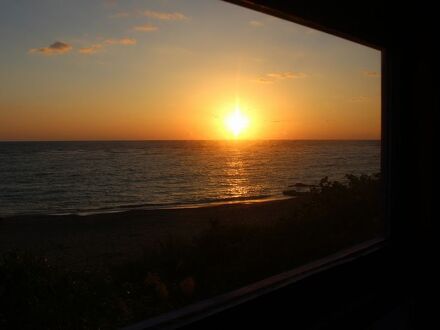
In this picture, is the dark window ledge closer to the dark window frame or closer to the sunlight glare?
the dark window frame

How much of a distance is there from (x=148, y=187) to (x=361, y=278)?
16.3 meters

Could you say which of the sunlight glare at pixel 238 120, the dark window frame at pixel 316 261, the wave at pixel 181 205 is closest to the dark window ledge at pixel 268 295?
the dark window frame at pixel 316 261

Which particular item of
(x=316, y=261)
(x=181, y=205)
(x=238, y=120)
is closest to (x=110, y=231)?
(x=181, y=205)

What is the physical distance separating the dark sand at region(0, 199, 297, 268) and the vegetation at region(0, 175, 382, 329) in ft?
2.60

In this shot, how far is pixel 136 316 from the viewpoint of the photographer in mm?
3037

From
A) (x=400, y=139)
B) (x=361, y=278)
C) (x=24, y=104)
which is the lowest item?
(x=361, y=278)

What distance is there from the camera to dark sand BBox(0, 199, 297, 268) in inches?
234

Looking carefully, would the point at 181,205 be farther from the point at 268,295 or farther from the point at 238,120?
the point at 268,295

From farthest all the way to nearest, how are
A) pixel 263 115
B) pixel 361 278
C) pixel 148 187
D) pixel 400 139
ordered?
pixel 148 187 → pixel 263 115 → pixel 400 139 → pixel 361 278

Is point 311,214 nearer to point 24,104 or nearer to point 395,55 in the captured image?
point 395,55

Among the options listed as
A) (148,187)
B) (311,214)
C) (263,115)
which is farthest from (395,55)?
(148,187)

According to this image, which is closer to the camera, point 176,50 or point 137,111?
point 176,50

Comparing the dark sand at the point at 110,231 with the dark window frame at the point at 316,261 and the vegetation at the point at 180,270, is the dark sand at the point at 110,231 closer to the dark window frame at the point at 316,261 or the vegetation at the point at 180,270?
the vegetation at the point at 180,270

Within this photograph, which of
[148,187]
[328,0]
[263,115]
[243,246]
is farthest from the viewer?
[148,187]
